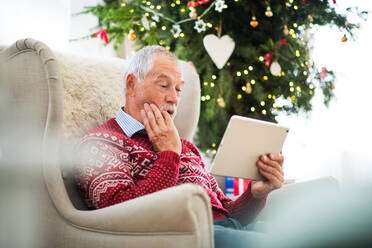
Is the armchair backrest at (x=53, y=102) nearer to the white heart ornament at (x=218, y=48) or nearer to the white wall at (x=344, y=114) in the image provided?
the white heart ornament at (x=218, y=48)

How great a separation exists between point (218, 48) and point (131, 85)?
3.43 feet

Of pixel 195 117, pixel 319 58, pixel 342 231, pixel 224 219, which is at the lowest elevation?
pixel 224 219

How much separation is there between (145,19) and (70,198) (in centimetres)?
141

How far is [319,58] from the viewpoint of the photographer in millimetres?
2682

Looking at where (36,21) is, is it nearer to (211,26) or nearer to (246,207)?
(211,26)

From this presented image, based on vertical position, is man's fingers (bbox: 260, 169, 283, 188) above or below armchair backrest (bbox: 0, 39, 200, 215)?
below

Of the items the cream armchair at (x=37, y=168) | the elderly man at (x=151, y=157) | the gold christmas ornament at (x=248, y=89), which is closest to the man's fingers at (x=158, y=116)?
the elderly man at (x=151, y=157)

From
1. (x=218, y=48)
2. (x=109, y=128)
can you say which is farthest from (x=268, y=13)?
(x=109, y=128)

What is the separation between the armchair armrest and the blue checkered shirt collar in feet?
1.22

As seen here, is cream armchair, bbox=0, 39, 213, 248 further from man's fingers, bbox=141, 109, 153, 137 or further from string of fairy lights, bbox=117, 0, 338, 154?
string of fairy lights, bbox=117, 0, 338, 154

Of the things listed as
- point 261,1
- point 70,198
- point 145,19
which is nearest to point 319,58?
point 261,1

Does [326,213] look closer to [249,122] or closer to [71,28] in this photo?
[249,122]

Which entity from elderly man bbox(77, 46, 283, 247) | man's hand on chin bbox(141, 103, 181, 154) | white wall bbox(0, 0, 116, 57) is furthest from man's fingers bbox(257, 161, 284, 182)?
white wall bbox(0, 0, 116, 57)

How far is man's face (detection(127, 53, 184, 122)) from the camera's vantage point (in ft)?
4.04
